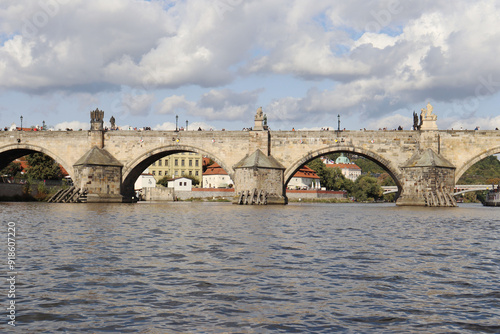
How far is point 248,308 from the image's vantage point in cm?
912

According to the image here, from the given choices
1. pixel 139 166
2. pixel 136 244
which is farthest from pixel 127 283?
pixel 139 166

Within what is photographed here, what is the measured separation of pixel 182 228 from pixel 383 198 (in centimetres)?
9724

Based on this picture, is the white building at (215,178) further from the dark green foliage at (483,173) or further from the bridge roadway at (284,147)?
the dark green foliage at (483,173)

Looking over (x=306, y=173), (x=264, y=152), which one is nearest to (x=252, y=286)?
(x=264, y=152)

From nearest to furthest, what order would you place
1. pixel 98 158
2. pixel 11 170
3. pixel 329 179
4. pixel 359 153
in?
1. pixel 359 153
2. pixel 98 158
3. pixel 11 170
4. pixel 329 179

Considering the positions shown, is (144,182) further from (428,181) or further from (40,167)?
(428,181)

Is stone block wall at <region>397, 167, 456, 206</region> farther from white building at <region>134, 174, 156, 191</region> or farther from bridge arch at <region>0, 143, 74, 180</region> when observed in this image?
white building at <region>134, 174, 156, 191</region>

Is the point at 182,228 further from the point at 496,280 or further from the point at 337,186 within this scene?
the point at 337,186

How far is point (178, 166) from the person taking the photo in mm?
116000

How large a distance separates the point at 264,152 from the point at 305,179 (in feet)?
208

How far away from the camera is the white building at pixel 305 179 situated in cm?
11344

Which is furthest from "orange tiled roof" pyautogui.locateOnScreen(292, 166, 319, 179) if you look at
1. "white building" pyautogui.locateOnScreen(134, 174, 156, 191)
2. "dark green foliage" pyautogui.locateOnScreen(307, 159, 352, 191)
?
"white building" pyautogui.locateOnScreen(134, 174, 156, 191)

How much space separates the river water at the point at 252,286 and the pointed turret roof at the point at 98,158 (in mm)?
35244

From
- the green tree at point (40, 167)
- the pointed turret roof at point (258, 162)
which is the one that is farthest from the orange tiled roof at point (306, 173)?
the pointed turret roof at point (258, 162)
